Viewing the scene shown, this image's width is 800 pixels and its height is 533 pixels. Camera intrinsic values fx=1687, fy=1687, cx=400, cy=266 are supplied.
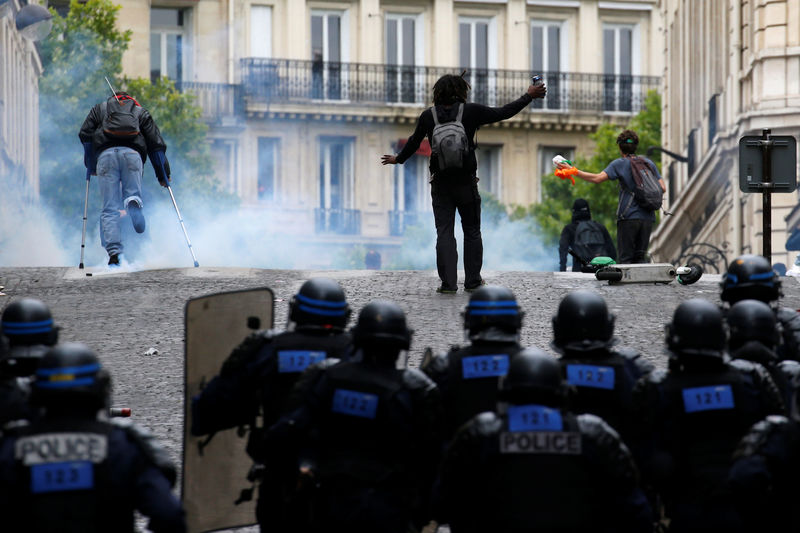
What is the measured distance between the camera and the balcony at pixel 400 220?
44.4 meters

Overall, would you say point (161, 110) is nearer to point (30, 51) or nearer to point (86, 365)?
point (30, 51)

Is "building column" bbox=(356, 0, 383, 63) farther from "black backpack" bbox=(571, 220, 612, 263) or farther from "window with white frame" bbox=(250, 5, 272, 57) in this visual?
"black backpack" bbox=(571, 220, 612, 263)

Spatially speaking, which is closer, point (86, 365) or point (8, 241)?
point (86, 365)

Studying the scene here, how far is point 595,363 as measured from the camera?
20.4 ft

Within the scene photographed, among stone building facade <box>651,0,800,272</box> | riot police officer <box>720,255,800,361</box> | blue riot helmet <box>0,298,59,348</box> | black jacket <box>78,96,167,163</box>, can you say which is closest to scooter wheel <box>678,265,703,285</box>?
black jacket <box>78,96,167,163</box>

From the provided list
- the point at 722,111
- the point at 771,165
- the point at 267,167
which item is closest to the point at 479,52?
the point at 267,167

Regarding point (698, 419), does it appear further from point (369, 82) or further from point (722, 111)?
point (369, 82)

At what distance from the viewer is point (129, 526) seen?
5.11 m

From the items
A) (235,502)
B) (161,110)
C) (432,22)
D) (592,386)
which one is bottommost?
(235,502)

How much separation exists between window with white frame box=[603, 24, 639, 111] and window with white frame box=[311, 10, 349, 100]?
23.9 feet

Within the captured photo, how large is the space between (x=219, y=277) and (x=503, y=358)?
29.8 feet

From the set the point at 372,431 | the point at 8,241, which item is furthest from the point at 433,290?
the point at 8,241

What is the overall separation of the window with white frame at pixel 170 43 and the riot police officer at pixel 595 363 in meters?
38.0

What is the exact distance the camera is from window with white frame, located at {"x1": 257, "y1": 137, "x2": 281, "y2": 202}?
4366 cm
